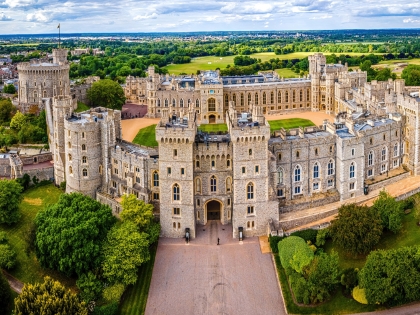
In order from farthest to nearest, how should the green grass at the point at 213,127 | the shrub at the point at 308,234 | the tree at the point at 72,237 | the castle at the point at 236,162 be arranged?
the green grass at the point at 213,127, the castle at the point at 236,162, the shrub at the point at 308,234, the tree at the point at 72,237

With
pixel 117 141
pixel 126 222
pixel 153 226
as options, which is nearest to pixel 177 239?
pixel 153 226

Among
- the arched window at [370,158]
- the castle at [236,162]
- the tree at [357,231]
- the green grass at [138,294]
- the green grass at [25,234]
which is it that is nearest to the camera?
the green grass at [138,294]

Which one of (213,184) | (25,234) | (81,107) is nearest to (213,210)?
(213,184)

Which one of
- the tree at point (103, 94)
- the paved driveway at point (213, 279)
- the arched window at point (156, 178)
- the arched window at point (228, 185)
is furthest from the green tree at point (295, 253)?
the tree at point (103, 94)

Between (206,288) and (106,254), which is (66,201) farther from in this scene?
(206,288)

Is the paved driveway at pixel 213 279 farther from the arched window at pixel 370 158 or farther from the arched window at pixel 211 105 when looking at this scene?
the arched window at pixel 211 105

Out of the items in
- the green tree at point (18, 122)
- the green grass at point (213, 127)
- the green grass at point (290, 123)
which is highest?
the green tree at point (18, 122)

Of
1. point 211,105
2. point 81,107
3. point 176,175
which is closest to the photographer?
point 176,175

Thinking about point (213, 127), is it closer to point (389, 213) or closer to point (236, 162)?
point (236, 162)
